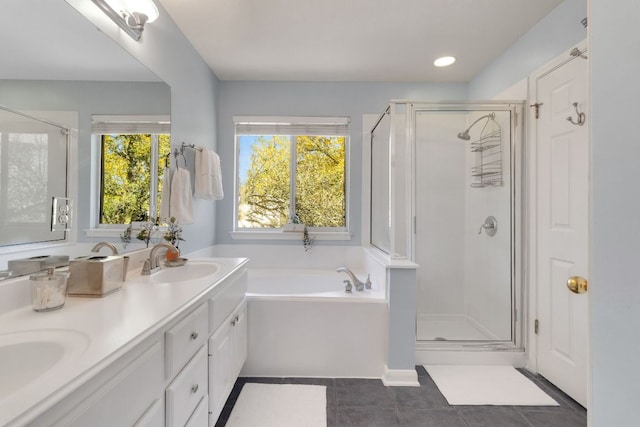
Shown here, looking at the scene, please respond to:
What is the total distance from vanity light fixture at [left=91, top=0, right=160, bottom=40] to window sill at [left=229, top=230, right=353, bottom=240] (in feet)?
5.88

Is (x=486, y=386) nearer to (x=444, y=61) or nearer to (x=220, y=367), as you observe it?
(x=220, y=367)

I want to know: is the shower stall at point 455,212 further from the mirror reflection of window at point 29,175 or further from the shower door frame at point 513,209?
the mirror reflection of window at point 29,175

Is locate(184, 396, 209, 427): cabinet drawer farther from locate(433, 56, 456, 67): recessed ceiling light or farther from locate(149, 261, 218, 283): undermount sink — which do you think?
locate(433, 56, 456, 67): recessed ceiling light

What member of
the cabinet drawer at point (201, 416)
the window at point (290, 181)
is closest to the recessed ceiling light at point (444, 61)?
the window at point (290, 181)

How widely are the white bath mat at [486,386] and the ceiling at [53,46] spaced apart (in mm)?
2564

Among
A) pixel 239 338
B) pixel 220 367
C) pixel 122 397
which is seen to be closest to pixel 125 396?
pixel 122 397

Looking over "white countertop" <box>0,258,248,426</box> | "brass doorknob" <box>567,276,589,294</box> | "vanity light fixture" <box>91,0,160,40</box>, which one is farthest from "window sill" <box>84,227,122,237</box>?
"brass doorknob" <box>567,276,589,294</box>

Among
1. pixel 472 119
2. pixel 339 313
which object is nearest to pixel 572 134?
pixel 472 119

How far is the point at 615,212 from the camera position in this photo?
612 millimetres

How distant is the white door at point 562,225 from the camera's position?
1.71m

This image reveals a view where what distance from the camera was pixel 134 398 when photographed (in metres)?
0.76

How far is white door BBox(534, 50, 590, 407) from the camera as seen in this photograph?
1.71m

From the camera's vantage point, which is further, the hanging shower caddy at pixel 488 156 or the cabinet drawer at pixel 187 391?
the hanging shower caddy at pixel 488 156

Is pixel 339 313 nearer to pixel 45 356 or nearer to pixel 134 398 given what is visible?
pixel 134 398
